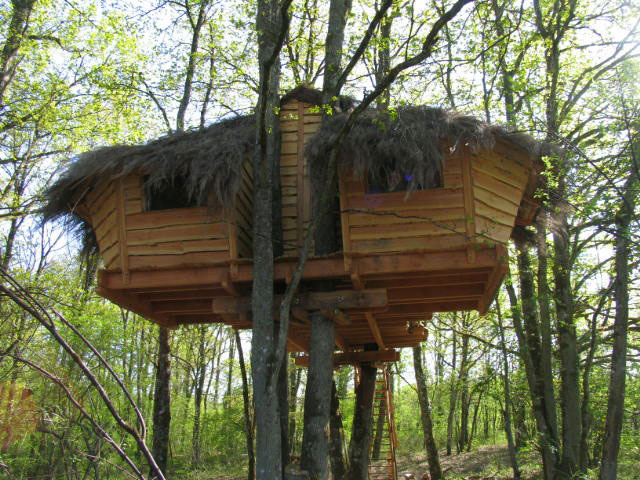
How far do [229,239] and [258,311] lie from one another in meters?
1.02

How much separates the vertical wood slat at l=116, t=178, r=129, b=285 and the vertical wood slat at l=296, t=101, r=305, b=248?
211 cm

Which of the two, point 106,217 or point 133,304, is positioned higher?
point 106,217

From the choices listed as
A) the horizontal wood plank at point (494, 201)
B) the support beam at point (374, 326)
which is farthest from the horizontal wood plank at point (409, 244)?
the support beam at point (374, 326)

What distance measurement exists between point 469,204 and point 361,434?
487cm

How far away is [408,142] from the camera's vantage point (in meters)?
5.89

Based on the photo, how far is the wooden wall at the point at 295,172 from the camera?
7.08 meters

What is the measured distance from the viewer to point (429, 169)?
19.2 feet

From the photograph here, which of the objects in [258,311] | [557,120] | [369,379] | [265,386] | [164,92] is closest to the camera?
[265,386]

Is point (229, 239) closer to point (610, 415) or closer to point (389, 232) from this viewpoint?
point (389, 232)

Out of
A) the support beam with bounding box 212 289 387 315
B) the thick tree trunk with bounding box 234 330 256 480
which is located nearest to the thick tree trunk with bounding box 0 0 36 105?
the thick tree trunk with bounding box 234 330 256 480

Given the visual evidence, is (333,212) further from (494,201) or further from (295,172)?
(494,201)

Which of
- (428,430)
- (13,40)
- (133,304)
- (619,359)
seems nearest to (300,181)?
(133,304)

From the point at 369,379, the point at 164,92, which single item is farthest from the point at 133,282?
the point at 164,92

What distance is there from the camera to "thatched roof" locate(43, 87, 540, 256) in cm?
592
